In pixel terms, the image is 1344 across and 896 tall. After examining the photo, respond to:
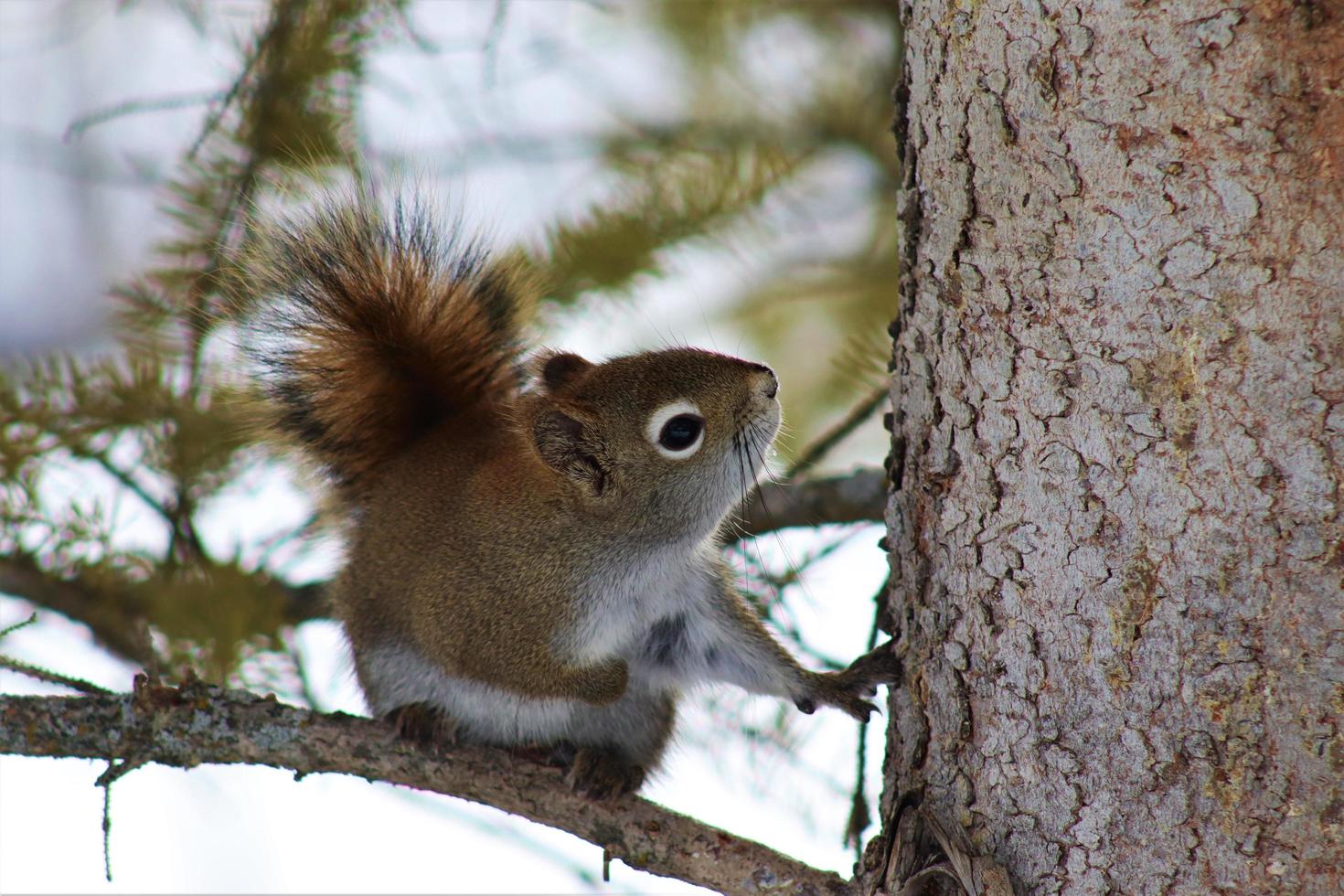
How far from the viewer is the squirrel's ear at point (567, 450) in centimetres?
182

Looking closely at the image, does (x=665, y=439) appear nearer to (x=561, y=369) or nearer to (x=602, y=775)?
(x=561, y=369)

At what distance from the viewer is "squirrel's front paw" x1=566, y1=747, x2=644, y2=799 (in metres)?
1.60

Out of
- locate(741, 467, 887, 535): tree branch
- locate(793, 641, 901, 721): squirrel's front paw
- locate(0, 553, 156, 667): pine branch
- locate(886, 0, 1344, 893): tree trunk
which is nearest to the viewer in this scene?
locate(886, 0, 1344, 893): tree trunk

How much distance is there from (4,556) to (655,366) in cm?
103

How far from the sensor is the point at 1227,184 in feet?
3.46

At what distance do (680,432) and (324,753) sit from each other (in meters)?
0.65

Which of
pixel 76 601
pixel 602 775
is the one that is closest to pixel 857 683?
pixel 602 775

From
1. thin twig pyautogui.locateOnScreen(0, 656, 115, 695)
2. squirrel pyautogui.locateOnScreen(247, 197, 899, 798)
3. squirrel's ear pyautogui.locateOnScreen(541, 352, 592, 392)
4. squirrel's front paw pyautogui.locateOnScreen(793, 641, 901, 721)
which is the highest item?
squirrel's ear pyautogui.locateOnScreen(541, 352, 592, 392)

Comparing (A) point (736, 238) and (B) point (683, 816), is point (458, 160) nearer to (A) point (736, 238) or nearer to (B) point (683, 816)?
(A) point (736, 238)

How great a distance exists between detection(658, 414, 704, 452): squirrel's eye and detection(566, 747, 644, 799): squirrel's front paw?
0.45m

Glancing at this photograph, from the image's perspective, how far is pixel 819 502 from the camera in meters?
2.09

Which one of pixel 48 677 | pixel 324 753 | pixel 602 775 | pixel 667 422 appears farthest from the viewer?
pixel 667 422

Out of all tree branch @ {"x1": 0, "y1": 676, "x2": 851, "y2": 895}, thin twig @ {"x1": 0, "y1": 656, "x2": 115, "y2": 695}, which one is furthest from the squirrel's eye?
thin twig @ {"x1": 0, "y1": 656, "x2": 115, "y2": 695}

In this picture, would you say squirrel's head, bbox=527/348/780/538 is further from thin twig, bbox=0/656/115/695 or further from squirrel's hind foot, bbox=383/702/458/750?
thin twig, bbox=0/656/115/695
